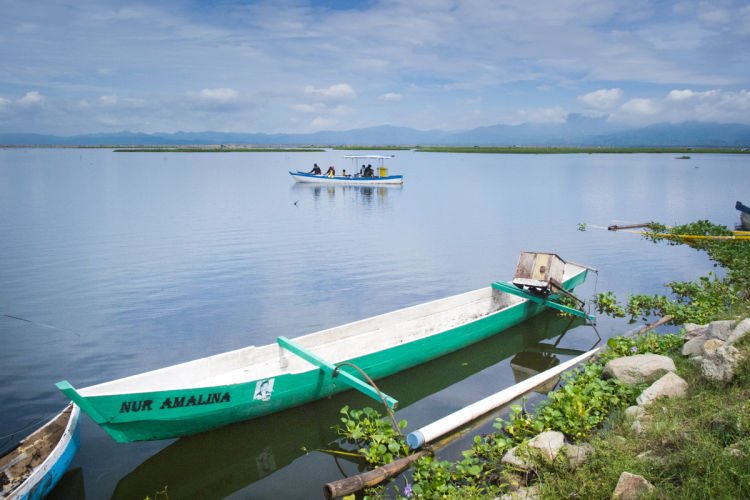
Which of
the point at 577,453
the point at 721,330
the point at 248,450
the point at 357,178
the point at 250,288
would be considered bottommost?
the point at 248,450

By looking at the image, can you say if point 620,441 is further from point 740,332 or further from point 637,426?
point 740,332

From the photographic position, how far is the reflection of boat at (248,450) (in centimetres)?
796

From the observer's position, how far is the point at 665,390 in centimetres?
783

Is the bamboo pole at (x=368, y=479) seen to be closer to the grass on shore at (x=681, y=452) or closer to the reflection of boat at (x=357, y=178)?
the grass on shore at (x=681, y=452)

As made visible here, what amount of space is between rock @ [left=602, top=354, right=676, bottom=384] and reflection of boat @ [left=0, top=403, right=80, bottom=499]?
28.6ft

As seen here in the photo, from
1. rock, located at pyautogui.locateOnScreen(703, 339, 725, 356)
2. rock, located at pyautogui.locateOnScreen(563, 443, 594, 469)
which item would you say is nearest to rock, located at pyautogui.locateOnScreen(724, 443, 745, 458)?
rock, located at pyautogui.locateOnScreen(563, 443, 594, 469)

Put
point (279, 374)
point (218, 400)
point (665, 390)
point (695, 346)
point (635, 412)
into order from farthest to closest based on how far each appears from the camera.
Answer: point (695, 346)
point (279, 374)
point (218, 400)
point (665, 390)
point (635, 412)

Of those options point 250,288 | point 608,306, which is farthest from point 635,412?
point 250,288

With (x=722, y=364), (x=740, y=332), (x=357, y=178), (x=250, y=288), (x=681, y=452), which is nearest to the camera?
(x=681, y=452)

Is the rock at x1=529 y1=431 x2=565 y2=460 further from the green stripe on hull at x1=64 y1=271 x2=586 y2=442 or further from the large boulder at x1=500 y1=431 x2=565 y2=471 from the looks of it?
the green stripe on hull at x1=64 y1=271 x2=586 y2=442

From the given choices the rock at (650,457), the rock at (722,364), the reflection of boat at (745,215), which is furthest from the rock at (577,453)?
the reflection of boat at (745,215)

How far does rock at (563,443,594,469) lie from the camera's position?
668cm

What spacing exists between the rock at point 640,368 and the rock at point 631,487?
3928 mm

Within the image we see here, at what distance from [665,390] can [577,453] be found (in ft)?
6.59
